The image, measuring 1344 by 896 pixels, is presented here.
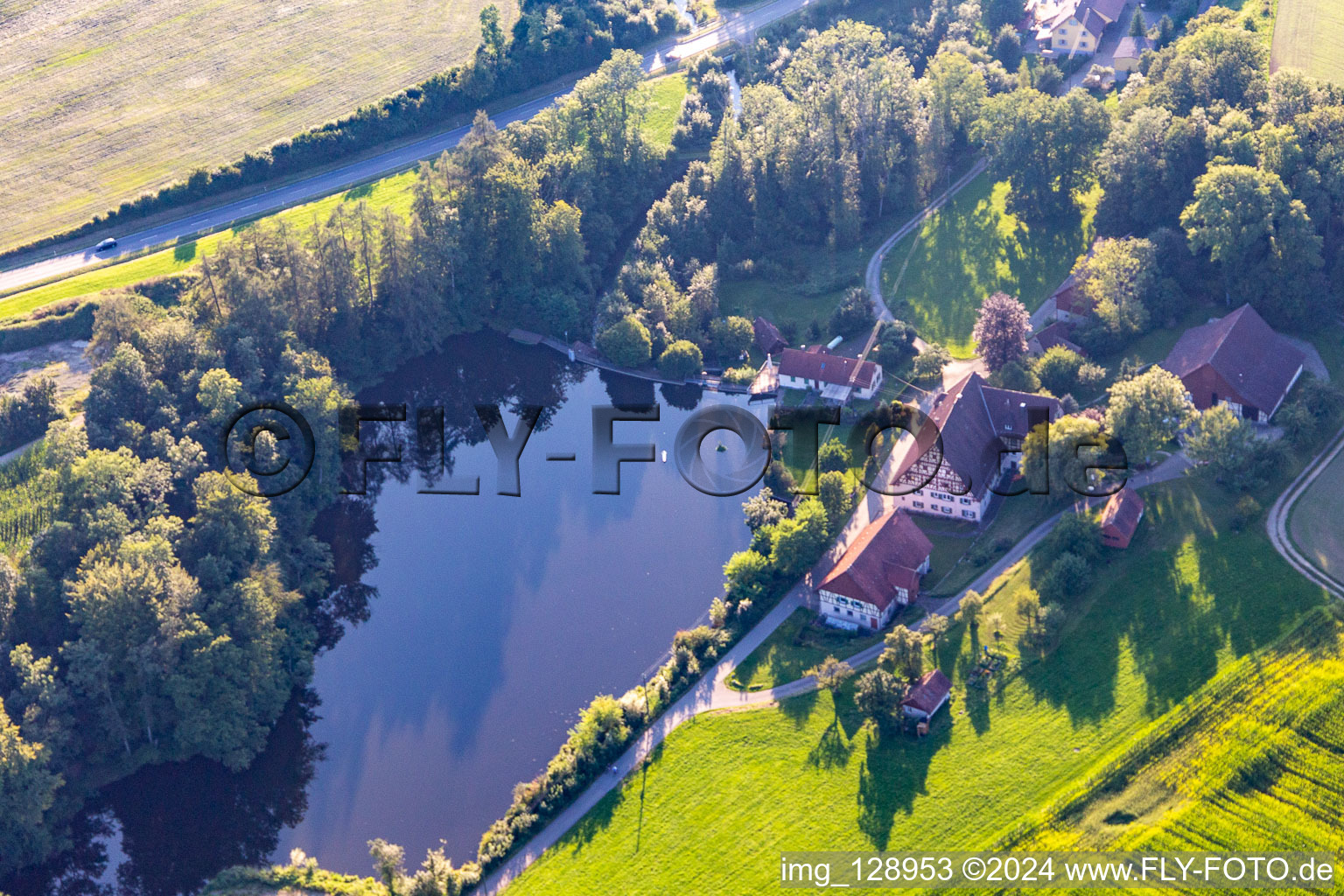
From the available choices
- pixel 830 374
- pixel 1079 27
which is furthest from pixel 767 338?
pixel 1079 27

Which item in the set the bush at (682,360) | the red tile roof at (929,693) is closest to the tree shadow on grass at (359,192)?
the bush at (682,360)

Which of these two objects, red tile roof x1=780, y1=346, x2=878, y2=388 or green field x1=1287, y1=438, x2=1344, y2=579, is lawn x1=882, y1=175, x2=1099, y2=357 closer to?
red tile roof x1=780, y1=346, x2=878, y2=388

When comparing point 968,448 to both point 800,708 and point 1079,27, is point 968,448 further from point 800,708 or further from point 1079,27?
point 1079,27

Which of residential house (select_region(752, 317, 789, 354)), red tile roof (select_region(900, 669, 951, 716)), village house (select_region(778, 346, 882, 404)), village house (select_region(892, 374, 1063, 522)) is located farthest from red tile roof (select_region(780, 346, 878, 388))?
red tile roof (select_region(900, 669, 951, 716))

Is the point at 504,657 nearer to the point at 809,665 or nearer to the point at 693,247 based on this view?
the point at 809,665

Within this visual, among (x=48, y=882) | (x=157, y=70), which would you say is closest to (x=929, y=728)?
(x=48, y=882)
